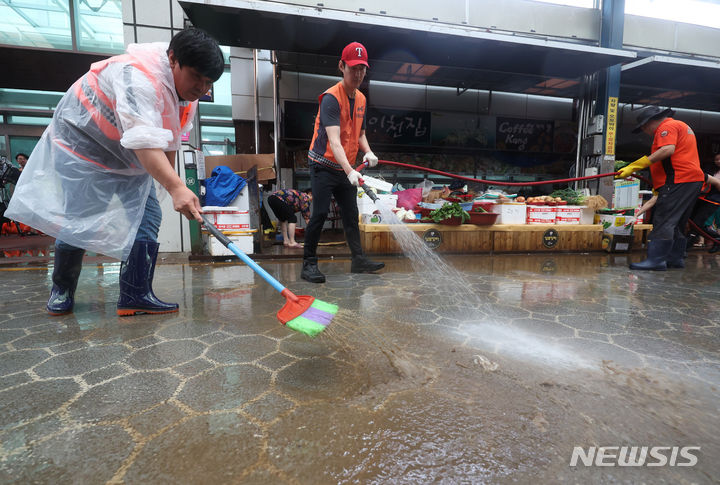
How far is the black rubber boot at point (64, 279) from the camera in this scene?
2.45 m

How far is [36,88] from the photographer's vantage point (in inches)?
323

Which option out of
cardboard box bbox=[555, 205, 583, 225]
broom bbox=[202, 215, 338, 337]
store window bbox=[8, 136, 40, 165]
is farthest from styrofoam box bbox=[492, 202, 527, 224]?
store window bbox=[8, 136, 40, 165]

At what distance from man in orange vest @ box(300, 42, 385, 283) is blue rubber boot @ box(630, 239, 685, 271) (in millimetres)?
3792

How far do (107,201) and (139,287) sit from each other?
645mm

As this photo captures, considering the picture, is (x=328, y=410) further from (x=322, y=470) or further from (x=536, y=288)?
(x=536, y=288)

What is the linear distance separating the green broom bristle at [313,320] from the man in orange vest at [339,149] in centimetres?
167

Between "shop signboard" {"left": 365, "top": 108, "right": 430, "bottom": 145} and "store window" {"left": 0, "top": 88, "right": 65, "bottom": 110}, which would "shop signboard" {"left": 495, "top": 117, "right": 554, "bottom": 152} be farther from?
"store window" {"left": 0, "top": 88, "right": 65, "bottom": 110}

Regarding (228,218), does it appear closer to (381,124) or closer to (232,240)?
(232,240)

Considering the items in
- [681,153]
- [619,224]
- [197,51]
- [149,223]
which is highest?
[197,51]

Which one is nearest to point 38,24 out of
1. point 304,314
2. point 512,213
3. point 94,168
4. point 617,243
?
point 94,168

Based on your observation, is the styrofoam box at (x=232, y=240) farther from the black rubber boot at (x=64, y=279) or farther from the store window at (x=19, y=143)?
the store window at (x=19, y=143)

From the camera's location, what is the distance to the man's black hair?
1812mm

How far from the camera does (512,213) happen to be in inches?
240

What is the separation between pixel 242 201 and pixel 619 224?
245 inches
